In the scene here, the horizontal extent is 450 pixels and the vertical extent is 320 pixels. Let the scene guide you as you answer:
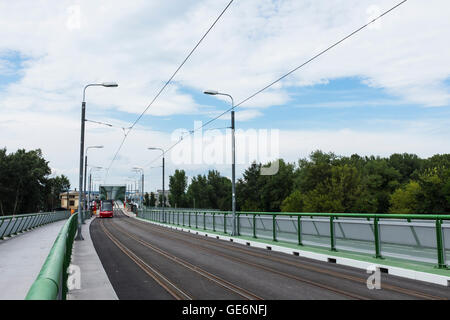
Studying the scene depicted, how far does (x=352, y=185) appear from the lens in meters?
89.7

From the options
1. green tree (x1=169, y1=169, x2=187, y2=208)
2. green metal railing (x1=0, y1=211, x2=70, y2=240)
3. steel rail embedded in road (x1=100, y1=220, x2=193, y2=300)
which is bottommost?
steel rail embedded in road (x1=100, y1=220, x2=193, y2=300)

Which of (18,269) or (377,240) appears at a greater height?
(377,240)

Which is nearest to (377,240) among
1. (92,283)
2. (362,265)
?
(362,265)

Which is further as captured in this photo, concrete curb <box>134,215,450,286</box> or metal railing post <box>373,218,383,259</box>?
metal railing post <box>373,218,383,259</box>

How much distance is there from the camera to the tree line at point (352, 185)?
69544 mm

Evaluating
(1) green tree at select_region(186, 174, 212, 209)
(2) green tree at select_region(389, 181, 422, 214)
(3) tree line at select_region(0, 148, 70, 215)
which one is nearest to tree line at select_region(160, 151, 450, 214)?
(2) green tree at select_region(389, 181, 422, 214)

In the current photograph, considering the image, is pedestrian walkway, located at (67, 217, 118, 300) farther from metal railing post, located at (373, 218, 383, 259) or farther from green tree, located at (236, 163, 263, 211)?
green tree, located at (236, 163, 263, 211)

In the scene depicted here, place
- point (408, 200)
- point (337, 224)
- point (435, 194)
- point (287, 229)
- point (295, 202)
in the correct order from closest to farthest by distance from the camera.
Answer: point (337, 224)
point (287, 229)
point (435, 194)
point (408, 200)
point (295, 202)

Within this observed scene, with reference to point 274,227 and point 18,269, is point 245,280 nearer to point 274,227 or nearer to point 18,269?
point 18,269

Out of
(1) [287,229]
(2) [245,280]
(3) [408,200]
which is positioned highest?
(3) [408,200]

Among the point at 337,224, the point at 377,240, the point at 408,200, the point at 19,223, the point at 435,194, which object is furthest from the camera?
the point at 408,200

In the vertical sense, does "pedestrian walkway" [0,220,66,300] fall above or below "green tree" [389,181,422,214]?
below

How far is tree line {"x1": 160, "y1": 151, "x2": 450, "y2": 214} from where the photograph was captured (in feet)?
228

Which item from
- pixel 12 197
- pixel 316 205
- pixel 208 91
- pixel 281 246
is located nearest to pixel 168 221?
pixel 208 91
